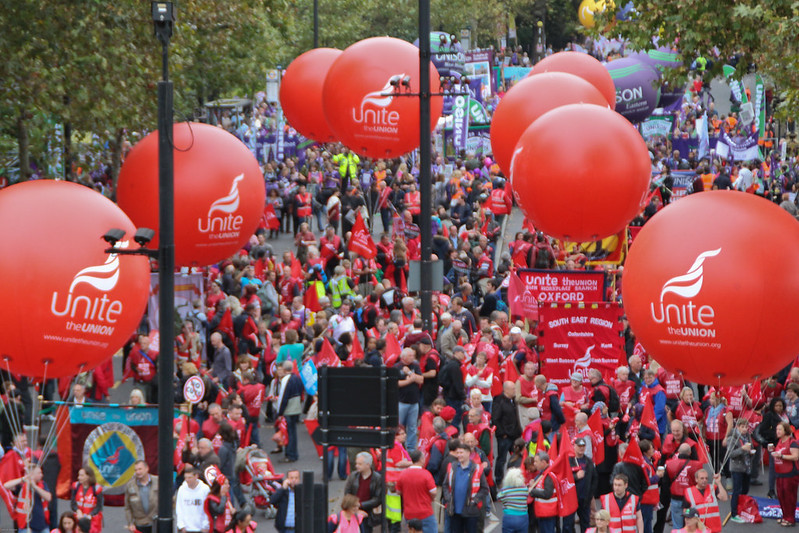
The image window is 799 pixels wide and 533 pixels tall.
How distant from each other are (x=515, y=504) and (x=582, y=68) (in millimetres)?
13206

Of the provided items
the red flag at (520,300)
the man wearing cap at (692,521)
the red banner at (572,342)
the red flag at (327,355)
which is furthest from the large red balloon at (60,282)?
the red flag at (520,300)

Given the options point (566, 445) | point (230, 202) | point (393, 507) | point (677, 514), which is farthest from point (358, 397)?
point (230, 202)

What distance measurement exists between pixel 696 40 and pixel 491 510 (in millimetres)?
6844

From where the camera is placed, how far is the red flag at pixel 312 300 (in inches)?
971

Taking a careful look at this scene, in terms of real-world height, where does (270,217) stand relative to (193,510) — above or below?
above

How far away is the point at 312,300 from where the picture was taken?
24.7 m

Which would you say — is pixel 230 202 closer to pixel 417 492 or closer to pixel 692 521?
pixel 417 492

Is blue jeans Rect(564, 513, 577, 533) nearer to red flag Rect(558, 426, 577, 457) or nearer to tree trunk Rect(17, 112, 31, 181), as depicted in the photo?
red flag Rect(558, 426, 577, 457)

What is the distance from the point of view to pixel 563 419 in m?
17.9

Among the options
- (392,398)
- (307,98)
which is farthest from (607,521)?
(307,98)

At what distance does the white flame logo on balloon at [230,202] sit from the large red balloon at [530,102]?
18.7ft

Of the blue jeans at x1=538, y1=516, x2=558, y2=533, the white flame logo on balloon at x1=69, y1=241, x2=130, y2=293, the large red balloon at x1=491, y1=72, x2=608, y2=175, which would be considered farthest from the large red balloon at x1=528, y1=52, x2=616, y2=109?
the white flame logo on balloon at x1=69, y1=241, x2=130, y2=293

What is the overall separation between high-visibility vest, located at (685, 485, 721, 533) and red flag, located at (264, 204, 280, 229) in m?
18.1

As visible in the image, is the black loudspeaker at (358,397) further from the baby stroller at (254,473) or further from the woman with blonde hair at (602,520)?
the baby stroller at (254,473)
